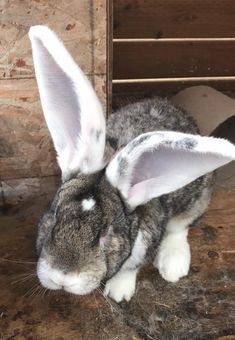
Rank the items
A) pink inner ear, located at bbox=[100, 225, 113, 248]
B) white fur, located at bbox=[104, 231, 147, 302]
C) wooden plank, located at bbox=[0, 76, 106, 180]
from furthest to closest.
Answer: wooden plank, located at bbox=[0, 76, 106, 180]
white fur, located at bbox=[104, 231, 147, 302]
pink inner ear, located at bbox=[100, 225, 113, 248]

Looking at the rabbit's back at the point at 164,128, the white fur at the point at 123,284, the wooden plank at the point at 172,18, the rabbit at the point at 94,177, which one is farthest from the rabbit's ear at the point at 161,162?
the wooden plank at the point at 172,18

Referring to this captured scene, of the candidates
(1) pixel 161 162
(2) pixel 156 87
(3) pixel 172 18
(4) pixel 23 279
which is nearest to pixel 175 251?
(4) pixel 23 279

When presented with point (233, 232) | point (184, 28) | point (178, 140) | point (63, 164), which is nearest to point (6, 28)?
point (63, 164)

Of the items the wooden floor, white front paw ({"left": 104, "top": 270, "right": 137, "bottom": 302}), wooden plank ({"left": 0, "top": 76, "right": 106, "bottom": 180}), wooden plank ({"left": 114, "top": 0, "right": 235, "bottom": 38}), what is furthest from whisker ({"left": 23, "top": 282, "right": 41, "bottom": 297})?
wooden plank ({"left": 114, "top": 0, "right": 235, "bottom": 38})

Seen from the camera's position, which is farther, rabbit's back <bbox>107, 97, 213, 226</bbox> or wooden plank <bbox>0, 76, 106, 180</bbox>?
wooden plank <bbox>0, 76, 106, 180</bbox>

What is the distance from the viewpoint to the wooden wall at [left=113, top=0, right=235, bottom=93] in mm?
3455

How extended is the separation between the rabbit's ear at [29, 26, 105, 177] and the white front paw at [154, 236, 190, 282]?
1.96ft

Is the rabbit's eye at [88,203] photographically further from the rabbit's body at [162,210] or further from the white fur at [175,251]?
the white fur at [175,251]

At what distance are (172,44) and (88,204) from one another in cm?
215

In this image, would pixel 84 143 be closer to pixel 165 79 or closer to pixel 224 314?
pixel 224 314

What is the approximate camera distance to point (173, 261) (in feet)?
7.39

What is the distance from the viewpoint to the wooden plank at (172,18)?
3.42 m

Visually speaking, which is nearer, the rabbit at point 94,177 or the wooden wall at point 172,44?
the rabbit at point 94,177

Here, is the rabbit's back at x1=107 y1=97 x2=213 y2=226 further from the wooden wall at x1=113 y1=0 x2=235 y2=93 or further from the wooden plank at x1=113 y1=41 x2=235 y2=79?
the wooden plank at x1=113 y1=41 x2=235 y2=79
